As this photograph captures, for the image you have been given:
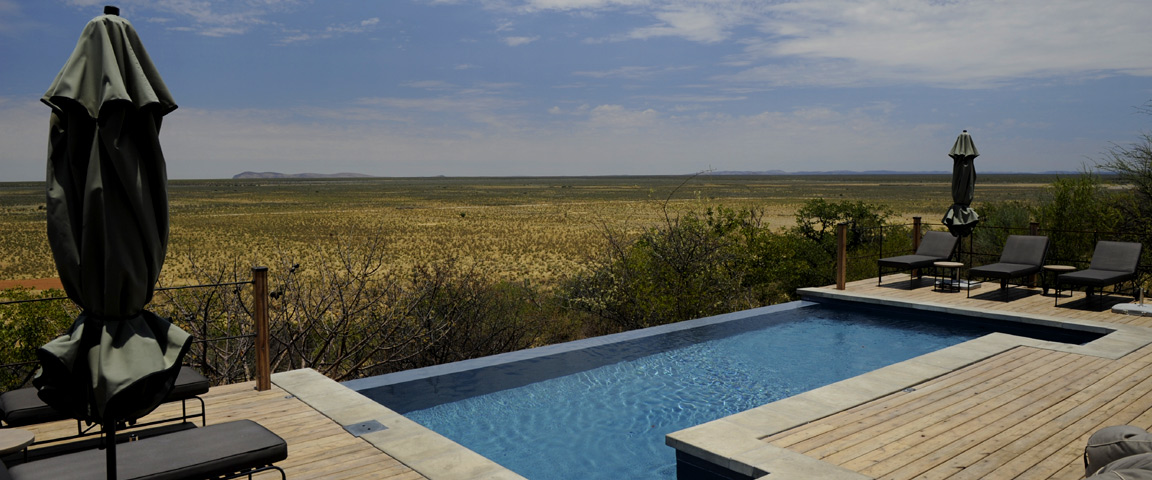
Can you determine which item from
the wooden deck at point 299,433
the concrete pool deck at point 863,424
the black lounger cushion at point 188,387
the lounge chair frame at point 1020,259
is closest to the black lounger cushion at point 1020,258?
the lounge chair frame at point 1020,259

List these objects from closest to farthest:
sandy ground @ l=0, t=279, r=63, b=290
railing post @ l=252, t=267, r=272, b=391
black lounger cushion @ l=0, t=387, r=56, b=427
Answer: black lounger cushion @ l=0, t=387, r=56, b=427 < railing post @ l=252, t=267, r=272, b=391 < sandy ground @ l=0, t=279, r=63, b=290

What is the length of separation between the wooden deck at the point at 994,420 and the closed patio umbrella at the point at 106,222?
3.20 m

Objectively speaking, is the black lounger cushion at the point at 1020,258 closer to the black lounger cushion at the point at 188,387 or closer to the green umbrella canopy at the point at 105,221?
the black lounger cushion at the point at 188,387

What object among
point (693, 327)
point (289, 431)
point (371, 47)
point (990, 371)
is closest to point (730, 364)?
point (693, 327)

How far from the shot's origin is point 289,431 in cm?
420

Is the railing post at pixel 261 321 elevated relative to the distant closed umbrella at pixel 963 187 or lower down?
lower down

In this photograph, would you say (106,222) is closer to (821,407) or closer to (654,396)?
(821,407)

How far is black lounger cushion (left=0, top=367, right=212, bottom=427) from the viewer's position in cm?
342

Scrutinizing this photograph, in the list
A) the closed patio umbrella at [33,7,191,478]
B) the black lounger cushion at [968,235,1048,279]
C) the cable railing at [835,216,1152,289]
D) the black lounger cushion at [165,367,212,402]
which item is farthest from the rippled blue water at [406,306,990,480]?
the closed patio umbrella at [33,7,191,478]

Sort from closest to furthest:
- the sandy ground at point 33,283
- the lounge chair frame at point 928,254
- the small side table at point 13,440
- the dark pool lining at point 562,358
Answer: the small side table at point 13,440
the dark pool lining at point 562,358
the lounge chair frame at point 928,254
the sandy ground at point 33,283

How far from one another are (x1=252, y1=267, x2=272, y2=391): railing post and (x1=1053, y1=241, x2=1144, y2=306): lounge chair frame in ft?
27.9

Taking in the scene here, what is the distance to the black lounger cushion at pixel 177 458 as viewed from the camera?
2674mm

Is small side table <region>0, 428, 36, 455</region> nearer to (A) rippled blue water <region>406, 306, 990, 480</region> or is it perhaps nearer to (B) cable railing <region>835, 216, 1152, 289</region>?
(A) rippled blue water <region>406, 306, 990, 480</region>

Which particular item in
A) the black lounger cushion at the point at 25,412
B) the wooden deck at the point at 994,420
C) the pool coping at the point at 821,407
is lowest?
the wooden deck at the point at 994,420
